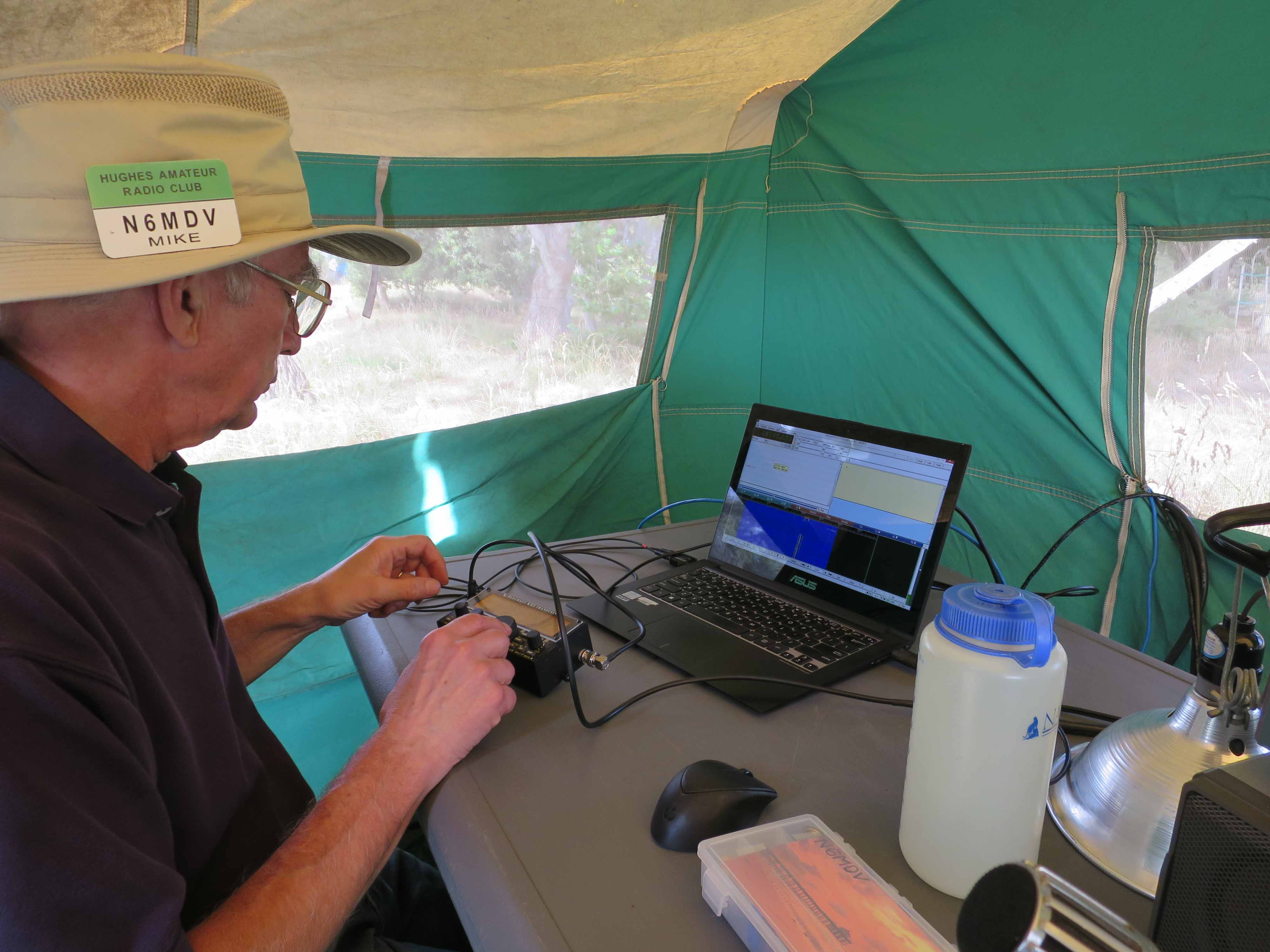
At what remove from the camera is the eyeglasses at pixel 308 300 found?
30.7 inches

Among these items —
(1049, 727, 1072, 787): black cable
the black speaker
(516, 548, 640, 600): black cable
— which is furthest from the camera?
(516, 548, 640, 600): black cable

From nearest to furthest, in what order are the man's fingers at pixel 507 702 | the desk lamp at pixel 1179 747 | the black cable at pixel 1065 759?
the desk lamp at pixel 1179 747
the black cable at pixel 1065 759
the man's fingers at pixel 507 702

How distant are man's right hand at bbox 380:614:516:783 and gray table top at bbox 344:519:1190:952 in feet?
0.09

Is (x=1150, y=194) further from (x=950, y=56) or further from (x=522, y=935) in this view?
(x=522, y=935)

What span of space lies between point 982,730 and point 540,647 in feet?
1.60

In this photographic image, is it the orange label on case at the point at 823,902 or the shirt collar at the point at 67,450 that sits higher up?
the shirt collar at the point at 67,450

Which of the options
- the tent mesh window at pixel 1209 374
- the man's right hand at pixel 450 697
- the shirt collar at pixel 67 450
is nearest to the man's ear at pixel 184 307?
the shirt collar at pixel 67 450

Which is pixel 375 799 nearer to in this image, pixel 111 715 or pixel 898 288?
pixel 111 715

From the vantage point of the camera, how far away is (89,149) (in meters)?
0.61

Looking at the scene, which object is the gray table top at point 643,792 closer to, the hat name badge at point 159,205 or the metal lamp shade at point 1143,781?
the metal lamp shade at point 1143,781

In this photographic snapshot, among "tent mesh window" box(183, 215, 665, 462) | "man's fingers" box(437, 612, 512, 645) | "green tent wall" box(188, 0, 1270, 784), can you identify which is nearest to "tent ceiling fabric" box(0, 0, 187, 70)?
"green tent wall" box(188, 0, 1270, 784)

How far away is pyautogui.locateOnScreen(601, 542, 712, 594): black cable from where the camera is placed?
1.13 metres

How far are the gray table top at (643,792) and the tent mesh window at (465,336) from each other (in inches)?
31.4

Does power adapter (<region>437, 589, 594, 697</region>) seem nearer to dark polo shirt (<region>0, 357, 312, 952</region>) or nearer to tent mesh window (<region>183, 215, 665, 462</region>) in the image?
dark polo shirt (<region>0, 357, 312, 952</region>)
